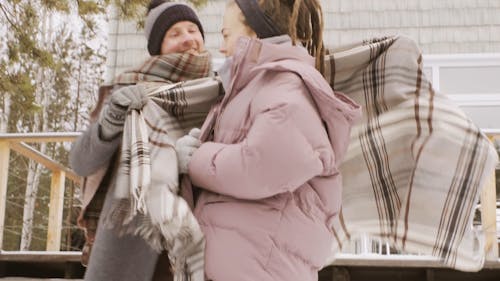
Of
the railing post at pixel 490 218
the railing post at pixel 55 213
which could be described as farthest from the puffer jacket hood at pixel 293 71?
the railing post at pixel 55 213

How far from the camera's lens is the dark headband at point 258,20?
1.94 m

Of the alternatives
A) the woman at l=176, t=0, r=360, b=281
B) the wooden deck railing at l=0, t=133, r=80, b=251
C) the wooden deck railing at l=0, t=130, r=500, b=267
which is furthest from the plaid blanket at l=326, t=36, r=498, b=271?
the wooden deck railing at l=0, t=133, r=80, b=251

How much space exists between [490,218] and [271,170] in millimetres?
3872

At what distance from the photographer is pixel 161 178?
1.80 m

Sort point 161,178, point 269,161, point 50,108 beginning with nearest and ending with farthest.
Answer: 1. point 269,161
2. point 161,178
3. point 50,108

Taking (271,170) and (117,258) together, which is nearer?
(271,170)

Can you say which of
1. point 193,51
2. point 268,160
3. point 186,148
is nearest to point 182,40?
point 193,51

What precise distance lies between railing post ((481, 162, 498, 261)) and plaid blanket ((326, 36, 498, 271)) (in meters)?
2.78

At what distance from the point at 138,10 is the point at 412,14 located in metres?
3.98

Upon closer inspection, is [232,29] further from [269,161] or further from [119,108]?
[269,161]

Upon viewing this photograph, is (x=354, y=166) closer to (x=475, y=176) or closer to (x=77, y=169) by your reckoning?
(x=475, y=176)

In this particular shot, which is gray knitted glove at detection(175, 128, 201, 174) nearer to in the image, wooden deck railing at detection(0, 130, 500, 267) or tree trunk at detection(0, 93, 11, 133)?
wooden deck railing at detection(0, 130, 500, 267)

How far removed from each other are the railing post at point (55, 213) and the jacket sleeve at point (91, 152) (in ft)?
13.6

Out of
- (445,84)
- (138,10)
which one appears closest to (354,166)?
(138,10)
